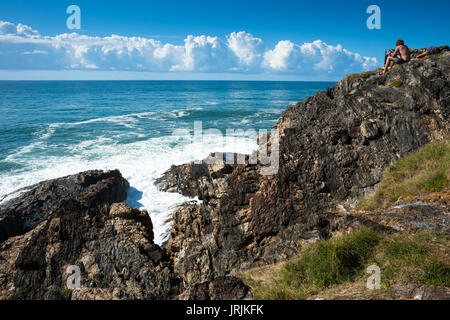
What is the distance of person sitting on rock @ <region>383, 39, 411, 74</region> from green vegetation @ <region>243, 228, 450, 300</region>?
468 inches

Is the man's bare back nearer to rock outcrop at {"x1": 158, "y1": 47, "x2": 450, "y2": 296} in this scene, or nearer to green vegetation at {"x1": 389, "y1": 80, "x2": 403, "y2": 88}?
rock outcrop at {"x1": 158, "y1": 47, "x2": 450, "y2": 296}

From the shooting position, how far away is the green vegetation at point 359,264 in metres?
4.46

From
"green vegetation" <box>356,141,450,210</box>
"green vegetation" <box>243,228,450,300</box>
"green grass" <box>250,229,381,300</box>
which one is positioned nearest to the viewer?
"green vegetation" <box>243,228,450,300</box>

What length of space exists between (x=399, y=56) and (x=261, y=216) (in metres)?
12.3

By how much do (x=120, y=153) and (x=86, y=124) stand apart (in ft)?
65.6

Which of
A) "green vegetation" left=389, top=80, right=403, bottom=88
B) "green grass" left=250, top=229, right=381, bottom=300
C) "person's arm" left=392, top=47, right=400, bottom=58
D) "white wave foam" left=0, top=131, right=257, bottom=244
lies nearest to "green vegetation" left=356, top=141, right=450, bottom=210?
"green grass" left=250, top=229, right=381, bottom=300

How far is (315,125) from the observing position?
11828 mm

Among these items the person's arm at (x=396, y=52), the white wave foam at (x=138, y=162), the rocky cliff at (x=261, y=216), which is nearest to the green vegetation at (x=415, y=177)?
the rocky cliff at (x=261, y=216)

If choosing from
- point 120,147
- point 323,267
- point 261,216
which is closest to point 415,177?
point 261,216

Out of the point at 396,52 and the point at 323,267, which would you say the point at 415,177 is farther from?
the point at 396,52

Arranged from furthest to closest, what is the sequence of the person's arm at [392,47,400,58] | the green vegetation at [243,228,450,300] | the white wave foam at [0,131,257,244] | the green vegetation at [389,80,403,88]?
the white wave foam at [0,131,257,244], the person's arm at [392,47,400,58], the green vegetation at [389,80,403,88], the green vegetation at [243,228,450,300]

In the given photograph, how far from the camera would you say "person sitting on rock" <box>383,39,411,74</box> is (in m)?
14.0

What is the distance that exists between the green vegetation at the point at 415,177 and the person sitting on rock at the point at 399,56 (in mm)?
6825
